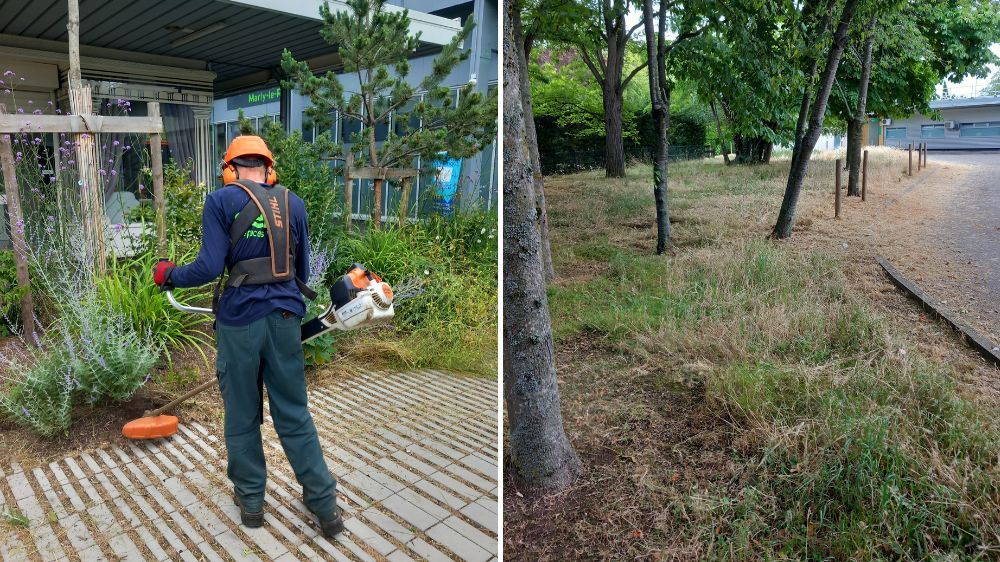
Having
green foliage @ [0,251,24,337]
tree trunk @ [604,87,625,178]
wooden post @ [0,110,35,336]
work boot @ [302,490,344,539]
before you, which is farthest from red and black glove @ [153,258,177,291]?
tree trunk @ [604,87,625,178]

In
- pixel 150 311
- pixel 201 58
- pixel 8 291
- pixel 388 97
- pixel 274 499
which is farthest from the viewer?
pixel 201 58

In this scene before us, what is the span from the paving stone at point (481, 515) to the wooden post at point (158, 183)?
3.57 m

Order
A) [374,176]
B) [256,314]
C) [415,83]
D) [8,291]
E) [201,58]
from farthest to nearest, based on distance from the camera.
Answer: [201,58] < [415,83] < [374,176] < [8,291] < [256,314]

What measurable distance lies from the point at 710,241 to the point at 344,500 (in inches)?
269

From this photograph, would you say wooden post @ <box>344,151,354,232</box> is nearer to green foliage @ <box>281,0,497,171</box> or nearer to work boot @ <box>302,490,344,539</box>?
green foliage @ <box>281,0,497,171</box>

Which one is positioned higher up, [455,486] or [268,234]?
[268,234]

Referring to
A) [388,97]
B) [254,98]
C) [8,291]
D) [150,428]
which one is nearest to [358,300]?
[150,428]

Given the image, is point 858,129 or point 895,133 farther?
point 895,133

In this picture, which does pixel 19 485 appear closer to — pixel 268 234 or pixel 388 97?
pixel 268 234

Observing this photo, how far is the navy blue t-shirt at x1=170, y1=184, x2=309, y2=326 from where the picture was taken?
3039 millimetres

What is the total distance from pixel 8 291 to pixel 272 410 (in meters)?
3.88

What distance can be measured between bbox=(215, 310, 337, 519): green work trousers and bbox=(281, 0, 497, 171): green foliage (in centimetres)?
464

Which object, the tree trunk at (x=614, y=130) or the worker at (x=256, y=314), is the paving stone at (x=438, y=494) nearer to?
the worker at (x=256, y=314)

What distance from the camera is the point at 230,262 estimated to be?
3.14 meters
